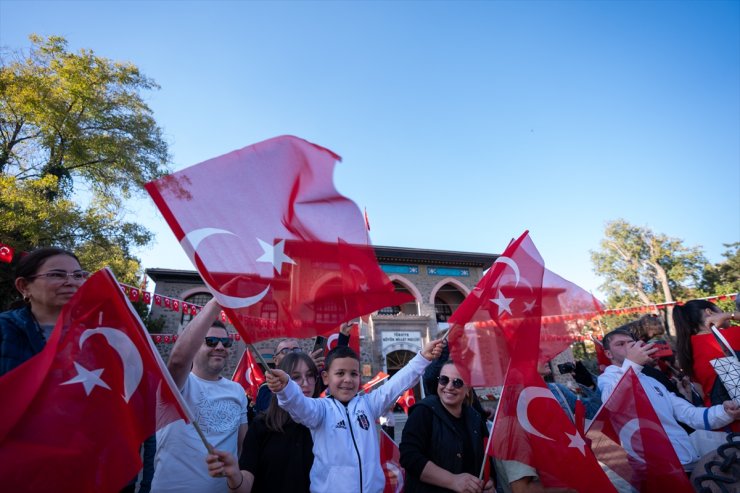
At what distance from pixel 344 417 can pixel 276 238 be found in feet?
4.01

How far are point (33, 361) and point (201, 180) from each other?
1149 millimetres

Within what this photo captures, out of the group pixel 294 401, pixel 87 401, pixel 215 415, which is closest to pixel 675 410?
pixel 294 401

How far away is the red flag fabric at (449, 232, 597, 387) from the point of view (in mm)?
2891

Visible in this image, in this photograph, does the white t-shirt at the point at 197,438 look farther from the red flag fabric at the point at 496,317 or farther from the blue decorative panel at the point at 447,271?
the blue decorative panel at the point at 447,271

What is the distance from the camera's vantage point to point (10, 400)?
4.78 feet

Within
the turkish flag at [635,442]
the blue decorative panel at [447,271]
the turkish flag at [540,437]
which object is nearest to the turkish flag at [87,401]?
the turkish flag at [540,437]

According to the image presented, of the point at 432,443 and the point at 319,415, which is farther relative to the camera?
the point at 432,443

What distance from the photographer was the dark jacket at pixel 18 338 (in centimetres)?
170

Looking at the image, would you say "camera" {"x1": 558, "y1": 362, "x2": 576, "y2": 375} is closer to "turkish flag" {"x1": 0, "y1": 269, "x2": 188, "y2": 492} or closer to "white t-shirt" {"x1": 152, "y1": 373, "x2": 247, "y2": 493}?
"white t-shirt" {"x1": 152, "y1": 373, "x2": 247, "y2": 493}

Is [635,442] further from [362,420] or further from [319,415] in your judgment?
[319,415]

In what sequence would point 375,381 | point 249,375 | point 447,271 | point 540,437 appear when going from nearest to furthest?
point 540,437, point 249,375, point 375,381, point 447,271

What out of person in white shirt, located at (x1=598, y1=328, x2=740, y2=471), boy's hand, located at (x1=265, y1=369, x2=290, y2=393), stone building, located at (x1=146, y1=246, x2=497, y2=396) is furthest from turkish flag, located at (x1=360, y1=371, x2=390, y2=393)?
stone building, located at (x1=146, y1=246, x2=497, y2=396)

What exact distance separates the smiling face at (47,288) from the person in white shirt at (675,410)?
377 centimetres

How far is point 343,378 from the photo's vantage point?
2.51 metres
